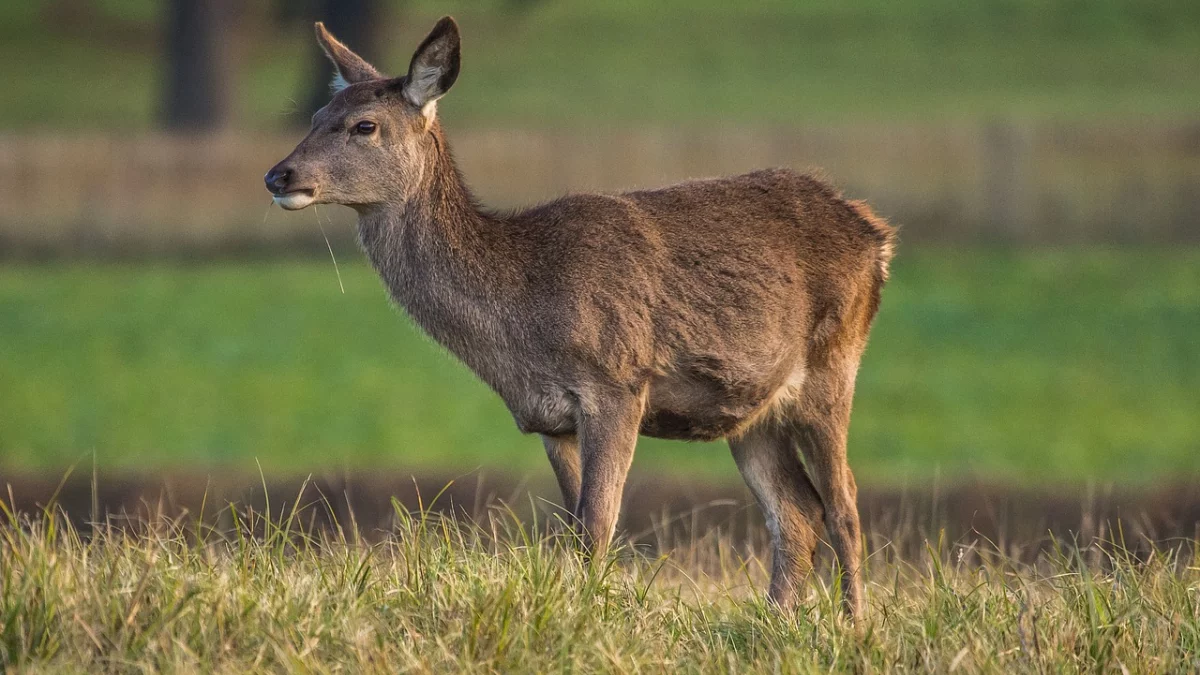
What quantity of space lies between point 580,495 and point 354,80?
6.71ft

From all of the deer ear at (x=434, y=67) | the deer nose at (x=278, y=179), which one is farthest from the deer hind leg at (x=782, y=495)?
the deer nose at (x=278, y=179)

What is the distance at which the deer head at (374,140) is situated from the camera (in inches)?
271

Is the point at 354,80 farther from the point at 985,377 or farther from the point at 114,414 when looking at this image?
the point at 985,377

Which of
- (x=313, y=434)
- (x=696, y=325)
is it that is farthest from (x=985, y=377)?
(x=696, y=325)

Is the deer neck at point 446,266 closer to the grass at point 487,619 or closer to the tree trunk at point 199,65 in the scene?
the grass at point 487,619

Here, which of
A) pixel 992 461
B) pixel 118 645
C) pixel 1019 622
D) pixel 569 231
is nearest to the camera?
pixel 118 645

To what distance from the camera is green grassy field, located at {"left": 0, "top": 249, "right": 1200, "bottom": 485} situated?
55.9 feet

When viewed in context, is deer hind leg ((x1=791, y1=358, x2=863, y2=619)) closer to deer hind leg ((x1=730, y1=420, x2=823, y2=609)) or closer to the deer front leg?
deer hind leg ((x1=730, y1=420, x2=823, y2=609))

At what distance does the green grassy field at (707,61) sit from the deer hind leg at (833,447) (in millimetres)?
32702

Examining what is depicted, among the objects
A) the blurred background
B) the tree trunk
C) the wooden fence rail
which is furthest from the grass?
the tree trunk

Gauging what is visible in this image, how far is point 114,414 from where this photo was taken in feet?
61.6

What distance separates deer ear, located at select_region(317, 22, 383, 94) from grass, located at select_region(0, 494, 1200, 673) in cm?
204

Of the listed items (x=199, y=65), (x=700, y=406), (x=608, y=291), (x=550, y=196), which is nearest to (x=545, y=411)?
(x=608, y=291)

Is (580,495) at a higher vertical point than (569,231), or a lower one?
lower
